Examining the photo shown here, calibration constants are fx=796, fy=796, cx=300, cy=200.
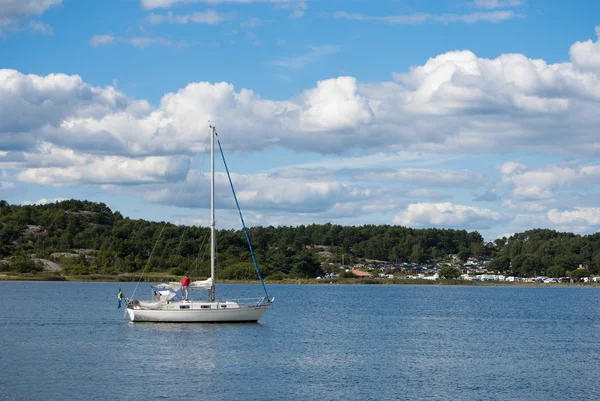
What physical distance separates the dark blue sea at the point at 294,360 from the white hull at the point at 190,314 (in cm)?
75

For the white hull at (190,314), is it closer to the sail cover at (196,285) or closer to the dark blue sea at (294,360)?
the dark blue sea at (294,360)

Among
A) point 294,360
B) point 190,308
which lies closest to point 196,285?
point 190,308

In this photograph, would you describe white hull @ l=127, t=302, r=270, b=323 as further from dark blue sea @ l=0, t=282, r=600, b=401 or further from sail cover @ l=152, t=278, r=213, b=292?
sail cover @ l=152, t=278, r=213, b=292

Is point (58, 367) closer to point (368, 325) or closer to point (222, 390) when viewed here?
point (222, 390)

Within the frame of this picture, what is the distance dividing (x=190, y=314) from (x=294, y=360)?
19.5m

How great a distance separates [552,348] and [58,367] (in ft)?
127

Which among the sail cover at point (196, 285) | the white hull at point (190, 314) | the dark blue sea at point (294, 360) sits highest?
the sail cover at point (196, 285)

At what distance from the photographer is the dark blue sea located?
140 feet

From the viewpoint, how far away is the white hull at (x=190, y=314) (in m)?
70.9

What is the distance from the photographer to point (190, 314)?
2790 inches

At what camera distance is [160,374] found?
4659 cm

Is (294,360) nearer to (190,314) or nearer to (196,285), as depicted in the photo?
(190,314)

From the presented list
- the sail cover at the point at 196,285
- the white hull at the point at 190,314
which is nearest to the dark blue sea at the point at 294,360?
the white hull at the point at 190,314

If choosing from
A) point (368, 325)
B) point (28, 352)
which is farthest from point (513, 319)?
point (28, 352)
